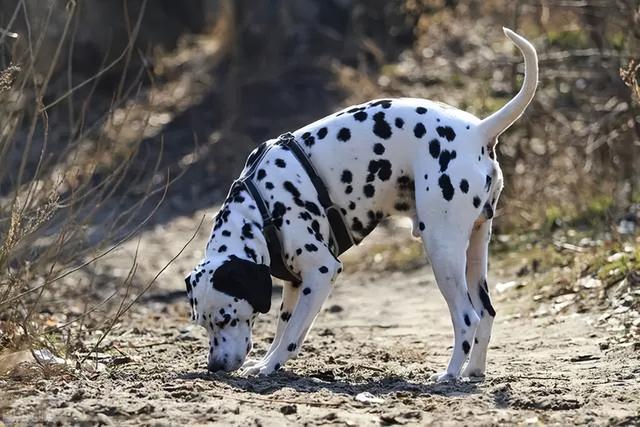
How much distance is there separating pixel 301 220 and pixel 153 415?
78.2 inches

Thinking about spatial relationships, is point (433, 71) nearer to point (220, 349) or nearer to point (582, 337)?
point (582, 337)

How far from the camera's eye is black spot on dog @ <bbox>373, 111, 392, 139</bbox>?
7.01 m

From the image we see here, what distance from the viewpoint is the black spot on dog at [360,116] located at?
7113 millimetres

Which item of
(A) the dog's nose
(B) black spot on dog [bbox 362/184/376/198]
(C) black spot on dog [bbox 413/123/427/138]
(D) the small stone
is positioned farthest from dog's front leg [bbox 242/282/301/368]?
(D) the small stone

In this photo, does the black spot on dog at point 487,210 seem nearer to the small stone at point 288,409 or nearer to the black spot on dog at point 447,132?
the black spot on dog at point 447,132

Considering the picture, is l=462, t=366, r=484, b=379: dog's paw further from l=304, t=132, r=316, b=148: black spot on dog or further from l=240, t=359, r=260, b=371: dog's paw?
l=304, t=132, r=316, b=148: black spot on dog

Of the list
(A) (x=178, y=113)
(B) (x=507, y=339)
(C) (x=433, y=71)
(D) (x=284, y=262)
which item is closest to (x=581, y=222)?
(B) (x=507, y=339)

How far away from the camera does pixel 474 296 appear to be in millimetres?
7035

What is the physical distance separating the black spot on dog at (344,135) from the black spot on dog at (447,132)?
0.56 meters

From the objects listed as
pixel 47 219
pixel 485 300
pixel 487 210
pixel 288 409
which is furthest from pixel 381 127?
pixel 288 409

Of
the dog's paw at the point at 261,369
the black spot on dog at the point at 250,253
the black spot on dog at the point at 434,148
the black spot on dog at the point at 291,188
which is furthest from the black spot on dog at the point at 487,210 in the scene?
the dog's paw at the point at 261,369

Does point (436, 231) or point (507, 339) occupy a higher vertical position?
point (436, 231)

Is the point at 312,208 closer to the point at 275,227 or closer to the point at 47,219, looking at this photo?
the point at 275,227

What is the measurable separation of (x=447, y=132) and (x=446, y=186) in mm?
342
